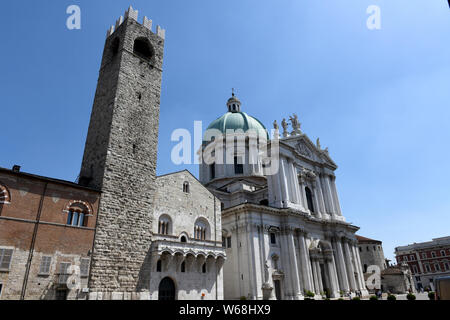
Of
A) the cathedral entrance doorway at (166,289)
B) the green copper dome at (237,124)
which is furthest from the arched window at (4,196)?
the green copper dome at (237,124)

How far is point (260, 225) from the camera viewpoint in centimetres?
3391

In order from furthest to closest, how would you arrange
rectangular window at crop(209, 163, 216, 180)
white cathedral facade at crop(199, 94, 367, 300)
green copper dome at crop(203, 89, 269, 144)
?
green copper dome at crop(203, 89, 269, 144) < rectangular window at crop(209, 163, 216, 180) < white cathedral facade at crop(199, 94, 367, 300)

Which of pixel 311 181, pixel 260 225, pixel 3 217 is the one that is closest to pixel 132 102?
pixel 3 217

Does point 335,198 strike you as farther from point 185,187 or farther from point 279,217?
point 185,187

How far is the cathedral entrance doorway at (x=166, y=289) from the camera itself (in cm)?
2138

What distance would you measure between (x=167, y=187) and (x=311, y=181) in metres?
27.1

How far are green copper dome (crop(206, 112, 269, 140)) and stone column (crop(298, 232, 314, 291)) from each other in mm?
20870

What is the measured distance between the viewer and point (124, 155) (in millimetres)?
21781

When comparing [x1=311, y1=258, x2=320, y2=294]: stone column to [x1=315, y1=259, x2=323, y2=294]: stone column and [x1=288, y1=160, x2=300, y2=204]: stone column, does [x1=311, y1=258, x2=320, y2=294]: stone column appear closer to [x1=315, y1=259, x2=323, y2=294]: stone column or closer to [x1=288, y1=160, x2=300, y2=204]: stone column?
[x1=315, y1=259, x2=323, y2=294]: stone column

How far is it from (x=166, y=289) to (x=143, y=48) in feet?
70.5

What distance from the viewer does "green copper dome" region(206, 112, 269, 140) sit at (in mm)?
51031

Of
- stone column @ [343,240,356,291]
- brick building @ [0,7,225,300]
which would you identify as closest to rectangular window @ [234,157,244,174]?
stone column @ [343,240,356,291]
